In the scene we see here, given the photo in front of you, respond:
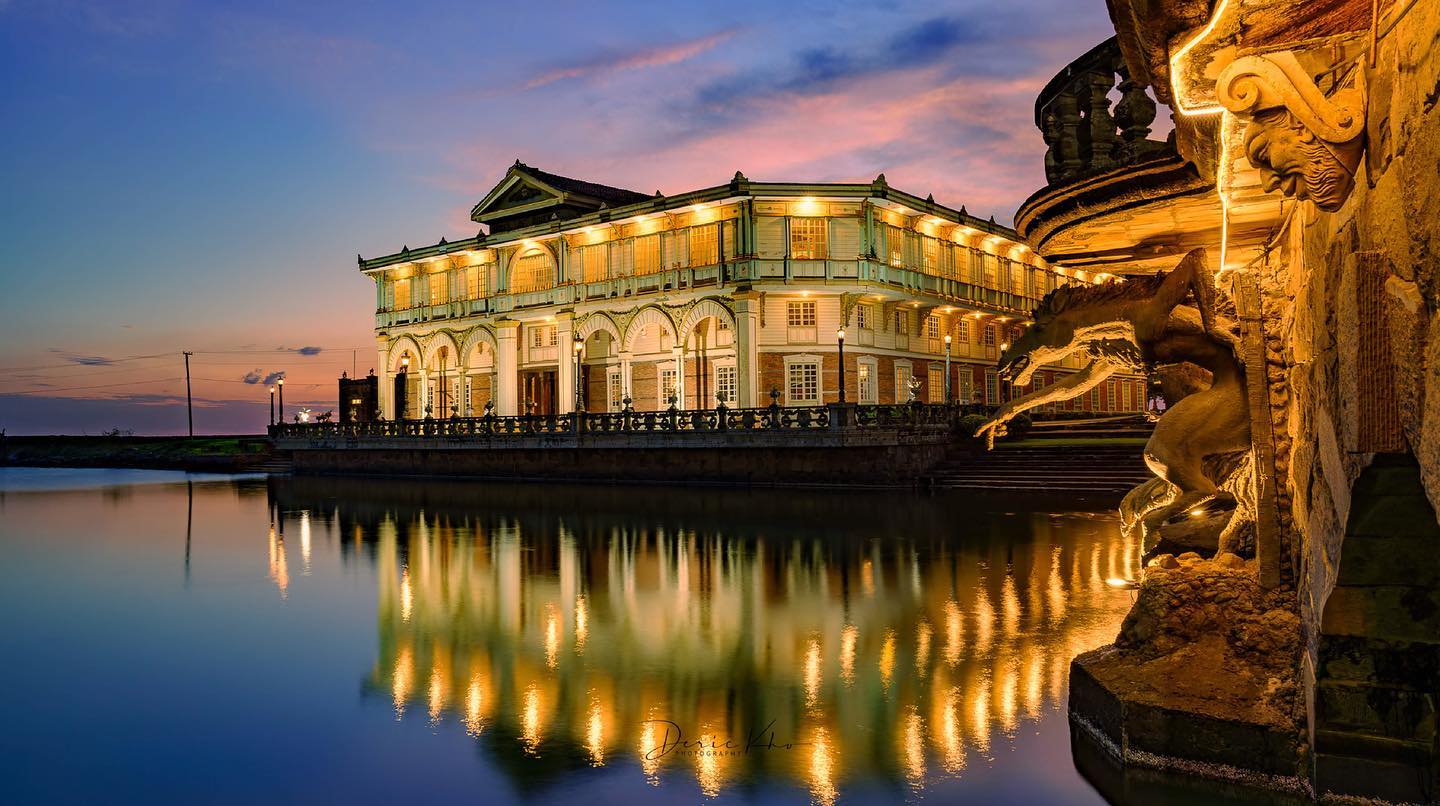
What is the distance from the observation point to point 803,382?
127ft

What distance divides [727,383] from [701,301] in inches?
136

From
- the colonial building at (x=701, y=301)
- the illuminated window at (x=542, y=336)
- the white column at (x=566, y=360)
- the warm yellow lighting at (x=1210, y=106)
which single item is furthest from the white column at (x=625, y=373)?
the warm yellow lighting at (x=1210, y=106)

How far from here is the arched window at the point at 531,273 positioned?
45875 mm

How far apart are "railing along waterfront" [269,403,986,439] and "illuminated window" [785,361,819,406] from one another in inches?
97.5

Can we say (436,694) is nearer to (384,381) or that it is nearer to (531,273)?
(531,273)

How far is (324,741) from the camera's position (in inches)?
249

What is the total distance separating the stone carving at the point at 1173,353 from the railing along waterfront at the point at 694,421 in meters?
21.5

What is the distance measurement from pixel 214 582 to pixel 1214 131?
43.4ft

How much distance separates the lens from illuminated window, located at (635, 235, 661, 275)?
1645 inches

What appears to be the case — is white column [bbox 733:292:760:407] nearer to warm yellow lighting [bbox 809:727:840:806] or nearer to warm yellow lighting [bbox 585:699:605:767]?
warm yellow lighting [bbox 585:699:605:767]

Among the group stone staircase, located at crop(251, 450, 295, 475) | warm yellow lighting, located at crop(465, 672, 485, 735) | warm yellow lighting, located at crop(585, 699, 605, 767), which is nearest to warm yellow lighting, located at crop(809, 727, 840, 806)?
warm yellow lighting, located at crop(585, 699, 605, 767)

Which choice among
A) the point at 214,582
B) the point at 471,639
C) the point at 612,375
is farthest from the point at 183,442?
the point at 471,639

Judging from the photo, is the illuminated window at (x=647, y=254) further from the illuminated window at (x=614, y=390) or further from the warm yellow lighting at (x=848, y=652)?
the warm yellow lighting at (x=848, y=652)

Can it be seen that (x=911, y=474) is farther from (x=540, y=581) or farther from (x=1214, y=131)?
(x=1214, y=131)
